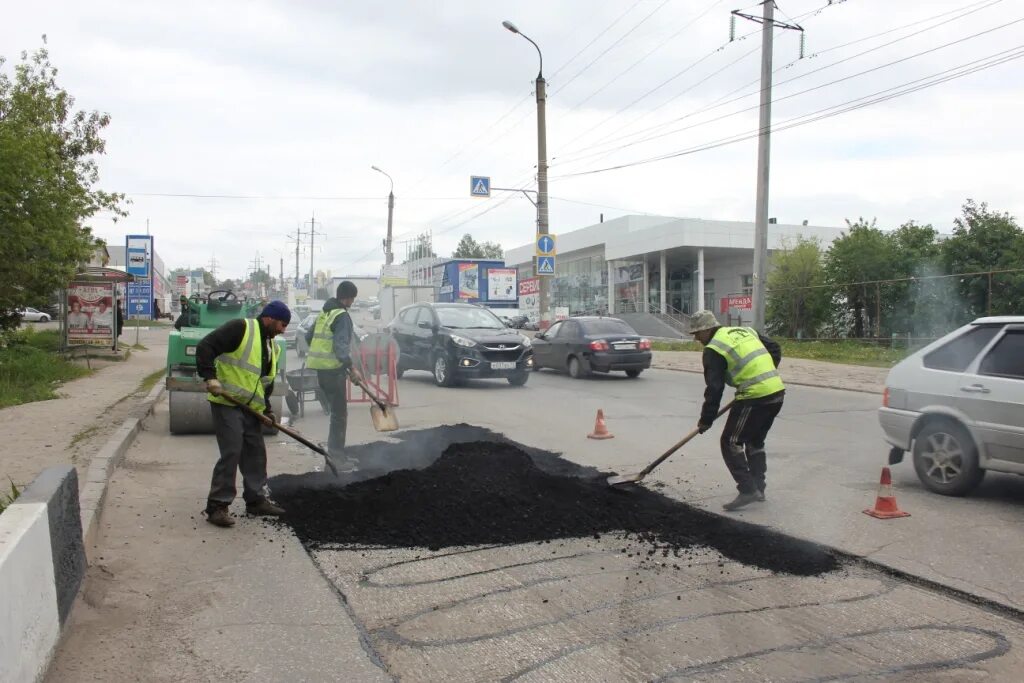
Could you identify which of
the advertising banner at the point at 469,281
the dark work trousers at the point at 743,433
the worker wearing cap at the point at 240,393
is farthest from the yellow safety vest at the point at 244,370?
the advertising banner at the point at 469,281

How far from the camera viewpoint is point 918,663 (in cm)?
350

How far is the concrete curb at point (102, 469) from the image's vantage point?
527cm

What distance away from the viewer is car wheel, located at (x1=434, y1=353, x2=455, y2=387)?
51.0 ft

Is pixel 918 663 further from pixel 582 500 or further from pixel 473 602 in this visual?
pixel 582 500

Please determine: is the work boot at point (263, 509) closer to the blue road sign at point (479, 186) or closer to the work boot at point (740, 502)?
the work boot at point (740, 502)

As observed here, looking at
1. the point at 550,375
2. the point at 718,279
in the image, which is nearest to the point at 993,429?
the point at 550,375

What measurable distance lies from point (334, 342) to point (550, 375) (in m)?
11.2

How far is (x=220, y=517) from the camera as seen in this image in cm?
572

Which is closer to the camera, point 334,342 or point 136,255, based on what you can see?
point 334,342

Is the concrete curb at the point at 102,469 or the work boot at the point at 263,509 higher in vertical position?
the concrete curb at the point at 102,469

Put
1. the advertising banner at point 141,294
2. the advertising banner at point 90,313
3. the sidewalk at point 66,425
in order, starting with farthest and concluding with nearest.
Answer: the advertising banner at point 141,294 → the advertising banner at point 90,313 → the sidewalk at point 66,425

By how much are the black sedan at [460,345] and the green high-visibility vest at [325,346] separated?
7.46 meters

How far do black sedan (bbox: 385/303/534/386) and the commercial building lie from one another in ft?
83.8

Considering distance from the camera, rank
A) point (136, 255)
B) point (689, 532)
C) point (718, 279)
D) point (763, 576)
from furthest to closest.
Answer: point (718, 279) < point (136, 255) < point (689, 532) < point (763, 576)
